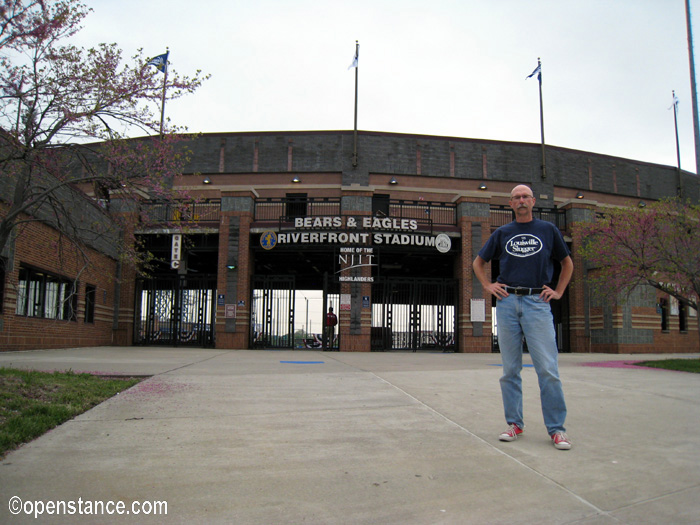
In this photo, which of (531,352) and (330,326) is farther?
(330,326)

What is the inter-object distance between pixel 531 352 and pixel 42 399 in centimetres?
521

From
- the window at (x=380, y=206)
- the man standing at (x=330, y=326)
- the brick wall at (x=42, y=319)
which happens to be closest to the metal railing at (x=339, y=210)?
the window at (x=380, y=206)

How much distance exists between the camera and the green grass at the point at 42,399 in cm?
445

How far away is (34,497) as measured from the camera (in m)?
3.12

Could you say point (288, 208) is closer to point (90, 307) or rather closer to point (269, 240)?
point (269, 240)

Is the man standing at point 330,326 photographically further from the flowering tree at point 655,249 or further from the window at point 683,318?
the window at point 683,318

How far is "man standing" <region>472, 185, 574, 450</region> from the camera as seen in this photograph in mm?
4137

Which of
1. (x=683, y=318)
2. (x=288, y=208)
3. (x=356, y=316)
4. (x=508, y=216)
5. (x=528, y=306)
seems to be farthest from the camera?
(x=288, y=208)

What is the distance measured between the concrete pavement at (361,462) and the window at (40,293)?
1156cm

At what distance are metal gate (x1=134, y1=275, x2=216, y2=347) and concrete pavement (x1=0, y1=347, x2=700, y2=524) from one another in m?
17.0

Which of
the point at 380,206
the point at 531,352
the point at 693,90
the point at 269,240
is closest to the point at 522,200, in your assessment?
the point at 531,352

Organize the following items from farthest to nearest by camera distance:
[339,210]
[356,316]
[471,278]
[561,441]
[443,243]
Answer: [339,210] → [471,278] → [443,243] → [356,316] → [561,441]

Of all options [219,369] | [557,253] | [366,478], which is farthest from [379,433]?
[219,369]

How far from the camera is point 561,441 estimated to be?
4020mm
